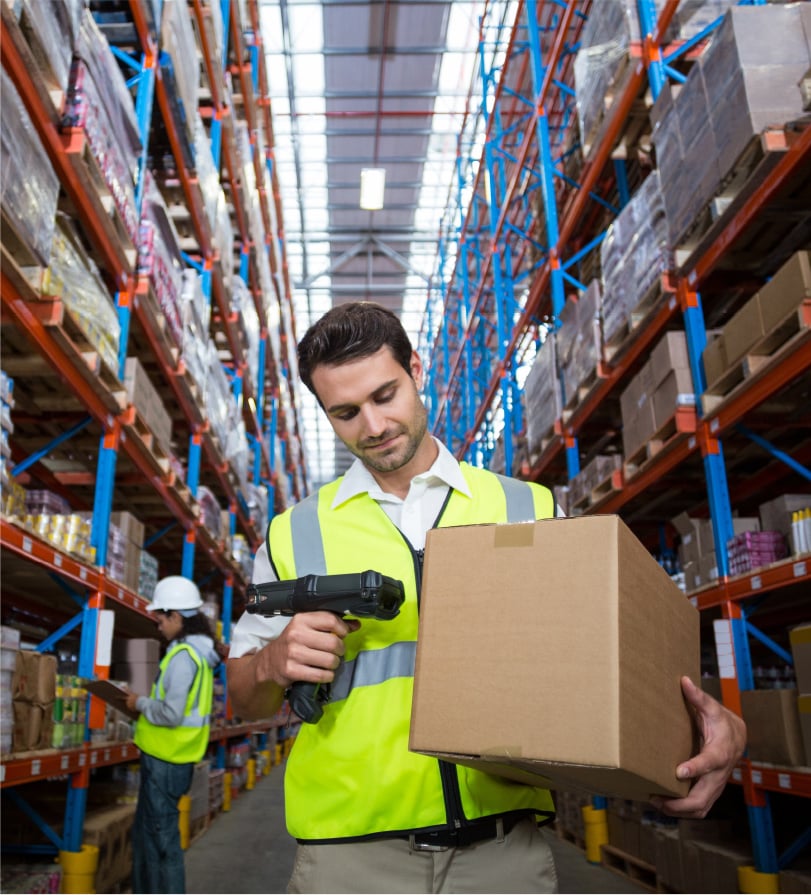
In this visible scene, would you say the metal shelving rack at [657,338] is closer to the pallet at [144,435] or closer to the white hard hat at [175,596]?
the white hard hat at [175,596]

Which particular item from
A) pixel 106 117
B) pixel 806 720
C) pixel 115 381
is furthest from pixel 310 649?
pixel 106 117

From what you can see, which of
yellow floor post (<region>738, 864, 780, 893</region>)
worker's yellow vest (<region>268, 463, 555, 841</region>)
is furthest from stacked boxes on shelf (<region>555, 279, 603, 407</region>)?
worker's yellow vest (<region>268, 463, 555, 841</region>)

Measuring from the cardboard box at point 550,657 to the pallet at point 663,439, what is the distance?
3713 mm

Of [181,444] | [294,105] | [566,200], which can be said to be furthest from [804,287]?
[294,105]

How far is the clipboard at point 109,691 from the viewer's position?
12.9 ft

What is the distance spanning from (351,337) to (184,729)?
363 centimetres

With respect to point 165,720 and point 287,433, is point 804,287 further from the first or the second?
point 287,433

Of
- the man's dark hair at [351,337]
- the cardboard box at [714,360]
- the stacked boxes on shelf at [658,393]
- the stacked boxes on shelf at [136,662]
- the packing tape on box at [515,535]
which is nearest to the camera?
the packing tape on box at [515,535]

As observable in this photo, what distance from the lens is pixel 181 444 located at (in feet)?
30.0

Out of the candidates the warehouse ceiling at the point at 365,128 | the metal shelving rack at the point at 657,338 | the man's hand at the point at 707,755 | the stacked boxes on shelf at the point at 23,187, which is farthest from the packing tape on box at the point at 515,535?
the warehouse ceiling at the point at 365,128

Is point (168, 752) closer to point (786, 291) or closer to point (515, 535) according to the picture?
point (515, 535)

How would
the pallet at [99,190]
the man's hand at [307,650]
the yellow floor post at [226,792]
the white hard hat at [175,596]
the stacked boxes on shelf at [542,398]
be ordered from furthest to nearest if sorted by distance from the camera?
the yellow floor post at [226,792] → the stacked boxes on shelf at [542,398] → the white hard hat at [175,596] → the pallet at [99,190] → the man's hand at [307,650]

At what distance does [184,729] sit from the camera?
4.67 m

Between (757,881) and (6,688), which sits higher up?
(6,688)
